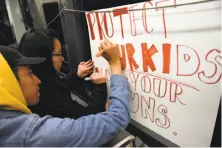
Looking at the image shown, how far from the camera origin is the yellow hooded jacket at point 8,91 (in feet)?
1.91

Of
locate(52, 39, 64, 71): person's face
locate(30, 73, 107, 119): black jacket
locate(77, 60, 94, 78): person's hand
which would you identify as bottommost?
locate(30, 73, 107, 119): black jacket

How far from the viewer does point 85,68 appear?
1.07 meters

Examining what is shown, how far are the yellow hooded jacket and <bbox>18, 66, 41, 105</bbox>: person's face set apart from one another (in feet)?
0.26

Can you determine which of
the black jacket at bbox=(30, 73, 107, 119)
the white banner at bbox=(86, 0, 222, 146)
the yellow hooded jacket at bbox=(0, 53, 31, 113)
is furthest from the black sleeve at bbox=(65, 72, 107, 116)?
the yellow hooded jacket at bbox=(0, 53, 31, 113)

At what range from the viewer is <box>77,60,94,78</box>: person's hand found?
3.48ft

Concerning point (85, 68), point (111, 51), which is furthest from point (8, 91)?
point (85, 68)

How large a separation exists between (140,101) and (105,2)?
1.83 ft

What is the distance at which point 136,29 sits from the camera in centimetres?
69

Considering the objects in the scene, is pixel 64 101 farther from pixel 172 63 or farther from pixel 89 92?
pixel 172 63

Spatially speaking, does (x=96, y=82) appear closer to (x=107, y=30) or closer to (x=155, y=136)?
(x=107, y=30)

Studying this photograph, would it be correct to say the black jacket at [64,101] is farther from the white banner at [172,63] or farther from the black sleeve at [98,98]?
the white banner at [172,63]

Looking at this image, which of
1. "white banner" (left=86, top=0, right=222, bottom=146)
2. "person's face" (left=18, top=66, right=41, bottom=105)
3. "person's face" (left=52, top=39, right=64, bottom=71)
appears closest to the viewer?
"white banner" (left=86, top=0, right=222, bottom=146)

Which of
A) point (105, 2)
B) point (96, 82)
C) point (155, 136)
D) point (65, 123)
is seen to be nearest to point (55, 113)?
point (96, 82)

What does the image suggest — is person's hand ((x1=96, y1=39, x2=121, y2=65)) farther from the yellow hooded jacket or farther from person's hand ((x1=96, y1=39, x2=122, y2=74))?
the yellow hooded jacket
